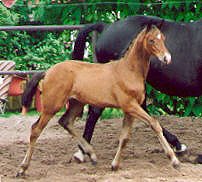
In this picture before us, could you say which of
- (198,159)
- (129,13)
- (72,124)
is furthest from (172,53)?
(129,13)

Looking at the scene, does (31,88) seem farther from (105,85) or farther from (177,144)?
(177,144)

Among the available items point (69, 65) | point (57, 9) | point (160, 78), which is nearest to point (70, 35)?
point (57, 9)

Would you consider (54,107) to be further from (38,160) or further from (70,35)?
(70,35)

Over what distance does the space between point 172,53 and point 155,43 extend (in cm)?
103

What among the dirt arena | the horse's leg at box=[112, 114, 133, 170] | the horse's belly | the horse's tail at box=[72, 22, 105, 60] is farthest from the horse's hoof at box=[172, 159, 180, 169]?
the horse's tail at box=[72, 22, 105, 60]

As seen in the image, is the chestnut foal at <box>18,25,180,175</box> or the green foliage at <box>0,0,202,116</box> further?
the green foliage at <box>0,0,202,116</box>

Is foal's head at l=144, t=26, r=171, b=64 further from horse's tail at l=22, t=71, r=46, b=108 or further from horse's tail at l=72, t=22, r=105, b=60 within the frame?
horse's tail at l=72, t=22, r=105, b=60

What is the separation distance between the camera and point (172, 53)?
4.79 metres

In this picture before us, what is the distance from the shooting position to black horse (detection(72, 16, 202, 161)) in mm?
4734

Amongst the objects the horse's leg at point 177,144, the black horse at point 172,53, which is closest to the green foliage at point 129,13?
the black horse at point 172,53

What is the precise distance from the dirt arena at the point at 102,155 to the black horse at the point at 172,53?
1.05 feet

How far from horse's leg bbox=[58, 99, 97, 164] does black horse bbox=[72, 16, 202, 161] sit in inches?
11.3

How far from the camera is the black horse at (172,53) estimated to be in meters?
4.73

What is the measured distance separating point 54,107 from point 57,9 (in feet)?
11.0
